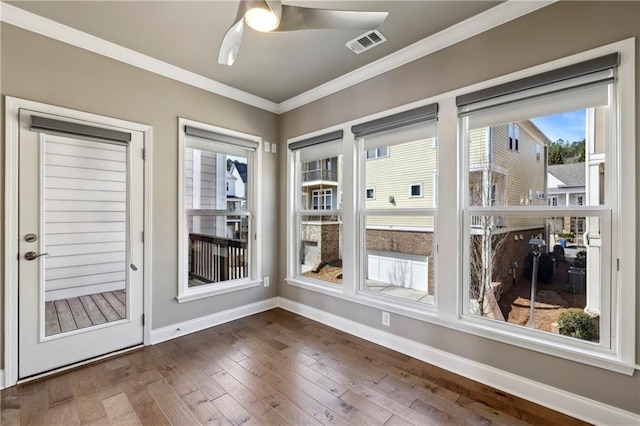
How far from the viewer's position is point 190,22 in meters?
2.30

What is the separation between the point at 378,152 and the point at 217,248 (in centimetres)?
223

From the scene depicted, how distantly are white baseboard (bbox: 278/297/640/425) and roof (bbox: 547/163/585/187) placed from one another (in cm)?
141

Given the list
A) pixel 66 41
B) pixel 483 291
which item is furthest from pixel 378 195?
pixel 66 41

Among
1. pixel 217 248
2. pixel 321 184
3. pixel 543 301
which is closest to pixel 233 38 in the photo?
pixel 321 184

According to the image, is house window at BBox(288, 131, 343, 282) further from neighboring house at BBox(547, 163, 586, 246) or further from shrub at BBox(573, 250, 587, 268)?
shrub at BBox(573, 250, 587, 268)

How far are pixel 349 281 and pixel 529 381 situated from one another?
171 centimetres

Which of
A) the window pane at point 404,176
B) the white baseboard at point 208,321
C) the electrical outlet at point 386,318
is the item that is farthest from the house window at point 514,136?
the white baseboard at point 208,321

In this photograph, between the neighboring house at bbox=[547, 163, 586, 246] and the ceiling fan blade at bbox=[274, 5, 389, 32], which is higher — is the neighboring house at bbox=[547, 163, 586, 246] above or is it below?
below

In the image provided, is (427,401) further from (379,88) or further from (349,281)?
(379,88)

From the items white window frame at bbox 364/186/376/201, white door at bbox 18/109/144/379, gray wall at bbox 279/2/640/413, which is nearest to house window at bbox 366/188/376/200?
white window frame at bbox 364/186/376/201

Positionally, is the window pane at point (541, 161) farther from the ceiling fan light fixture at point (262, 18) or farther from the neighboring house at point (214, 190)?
the neighboring house at point (214, 190)

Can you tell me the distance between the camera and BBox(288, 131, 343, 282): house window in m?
3.46

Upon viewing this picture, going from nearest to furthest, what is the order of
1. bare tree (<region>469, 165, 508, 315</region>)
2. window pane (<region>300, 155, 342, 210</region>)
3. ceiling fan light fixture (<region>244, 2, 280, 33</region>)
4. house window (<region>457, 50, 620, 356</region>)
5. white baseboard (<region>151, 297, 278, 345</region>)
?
1. ceiling fan light fixture (<region>244, 2, 280, 33</region>)
2. house window (<region>457, 50, 620, 356</region>)
3. bare tree (<region>469, 165, 508, 315</region>)
4. white baseboard (<region>151, 297, 278, 345</region>)
5. window pane (<region>300, 155, 342, 210</region>)

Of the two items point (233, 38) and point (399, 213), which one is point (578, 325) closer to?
point (399, 213)
